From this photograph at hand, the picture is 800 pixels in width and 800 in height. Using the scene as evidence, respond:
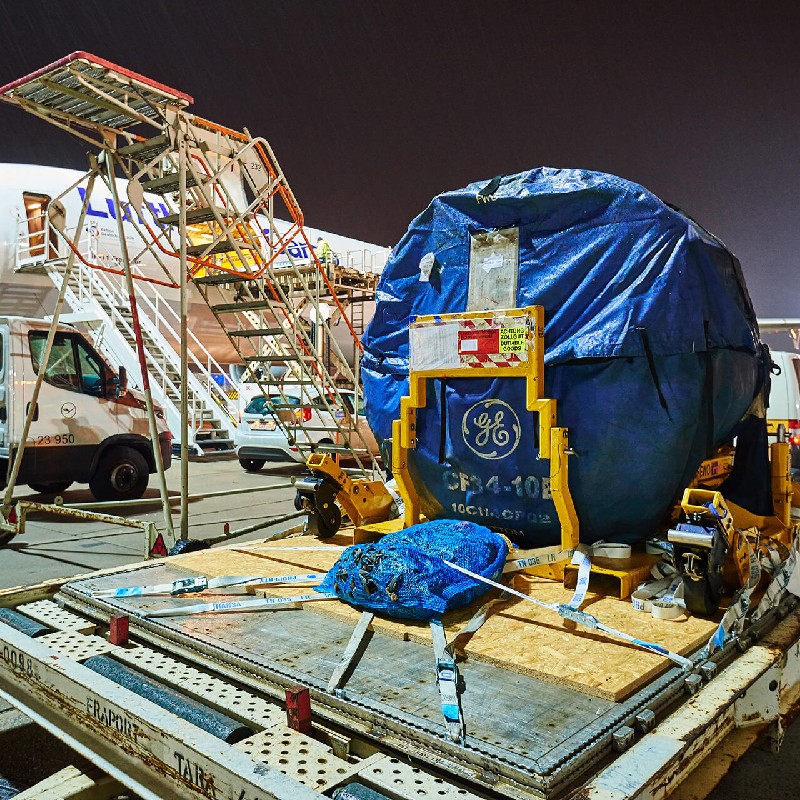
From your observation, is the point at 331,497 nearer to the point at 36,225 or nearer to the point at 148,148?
the point at 148,148

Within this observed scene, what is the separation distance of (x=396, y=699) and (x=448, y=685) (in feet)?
0.56

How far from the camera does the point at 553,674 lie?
2381mm

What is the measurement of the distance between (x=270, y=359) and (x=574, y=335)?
142 inches

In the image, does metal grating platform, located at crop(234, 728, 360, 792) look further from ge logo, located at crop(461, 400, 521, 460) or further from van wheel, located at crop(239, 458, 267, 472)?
van wheel, located at crop(239, 458, 267, 472)

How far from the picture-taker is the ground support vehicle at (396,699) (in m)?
1.86

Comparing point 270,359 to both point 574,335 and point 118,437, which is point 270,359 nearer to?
point 574,335

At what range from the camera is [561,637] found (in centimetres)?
273

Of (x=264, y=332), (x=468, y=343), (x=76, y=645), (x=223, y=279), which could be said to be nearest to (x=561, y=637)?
(x=468, y=343)

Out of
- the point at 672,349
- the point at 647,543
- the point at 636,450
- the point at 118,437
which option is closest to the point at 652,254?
the point at 672,349

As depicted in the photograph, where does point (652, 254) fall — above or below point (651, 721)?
above

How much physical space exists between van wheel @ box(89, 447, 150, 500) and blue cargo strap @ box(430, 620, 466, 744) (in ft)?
26.5

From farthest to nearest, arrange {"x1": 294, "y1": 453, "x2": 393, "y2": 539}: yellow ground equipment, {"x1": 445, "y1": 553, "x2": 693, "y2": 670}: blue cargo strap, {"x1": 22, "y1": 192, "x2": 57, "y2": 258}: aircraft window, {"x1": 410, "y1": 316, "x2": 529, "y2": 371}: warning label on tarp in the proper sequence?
{"x1": 22, "y1": 192, "x2": 57, "y2": 258}: aircraft window
{"x1": 294, "y1": 453, "x2": 393, "y2": 539}: yellow ground equipment
{"x1": 410, "y1": 316, "x2": 529, "y2": 371}: warning label on tarp
{"x1": 445, "y1": 553, "x2": 693, "y2": 670}: blue cargo strap

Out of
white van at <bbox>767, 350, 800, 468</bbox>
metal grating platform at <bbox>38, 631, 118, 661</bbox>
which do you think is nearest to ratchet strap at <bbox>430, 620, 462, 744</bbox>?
metal grating platform at <bbox>38, 631, 118, 661</bbox>

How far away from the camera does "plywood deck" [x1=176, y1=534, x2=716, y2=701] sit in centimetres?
238
